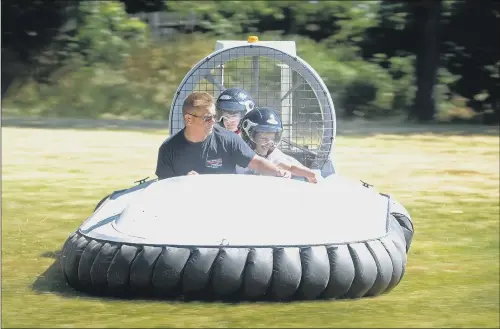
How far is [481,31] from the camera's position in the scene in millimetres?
19188

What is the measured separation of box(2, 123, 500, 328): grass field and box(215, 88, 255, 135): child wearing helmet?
3.76ft

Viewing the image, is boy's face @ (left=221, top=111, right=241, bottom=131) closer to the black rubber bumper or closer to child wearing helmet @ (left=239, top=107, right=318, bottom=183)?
child wearing helmet @ (left=239, top=107, right=318, bottom=183)

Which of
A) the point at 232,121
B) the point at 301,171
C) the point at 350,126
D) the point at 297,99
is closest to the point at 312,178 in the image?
the point at 301,171

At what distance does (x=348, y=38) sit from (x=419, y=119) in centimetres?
219

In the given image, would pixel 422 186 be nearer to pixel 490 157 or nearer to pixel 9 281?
Answer: pixel 490 157

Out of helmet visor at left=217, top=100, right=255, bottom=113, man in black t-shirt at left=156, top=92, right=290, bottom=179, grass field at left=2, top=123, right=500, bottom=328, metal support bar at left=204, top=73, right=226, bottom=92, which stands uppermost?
man in black t-shirt at left=156, top=92, right=290, bottom=179

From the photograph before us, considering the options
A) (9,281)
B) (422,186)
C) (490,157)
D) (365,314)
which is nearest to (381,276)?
(365,314)

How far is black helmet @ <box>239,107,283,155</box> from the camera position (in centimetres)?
609

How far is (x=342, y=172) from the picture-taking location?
Answer: 11688 millimetres

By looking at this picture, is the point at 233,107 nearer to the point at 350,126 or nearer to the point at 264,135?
the point at 264,135

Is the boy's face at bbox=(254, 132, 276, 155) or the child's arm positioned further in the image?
the boy's face at bbox=(254, 132, 276, 155)

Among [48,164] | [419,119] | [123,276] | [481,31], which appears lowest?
[419,119]

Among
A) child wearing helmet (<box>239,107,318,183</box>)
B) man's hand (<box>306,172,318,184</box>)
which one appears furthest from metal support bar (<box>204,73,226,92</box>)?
man's hand (<box>306,172,318,184</box>)

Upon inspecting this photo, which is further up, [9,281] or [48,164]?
[9,281]
